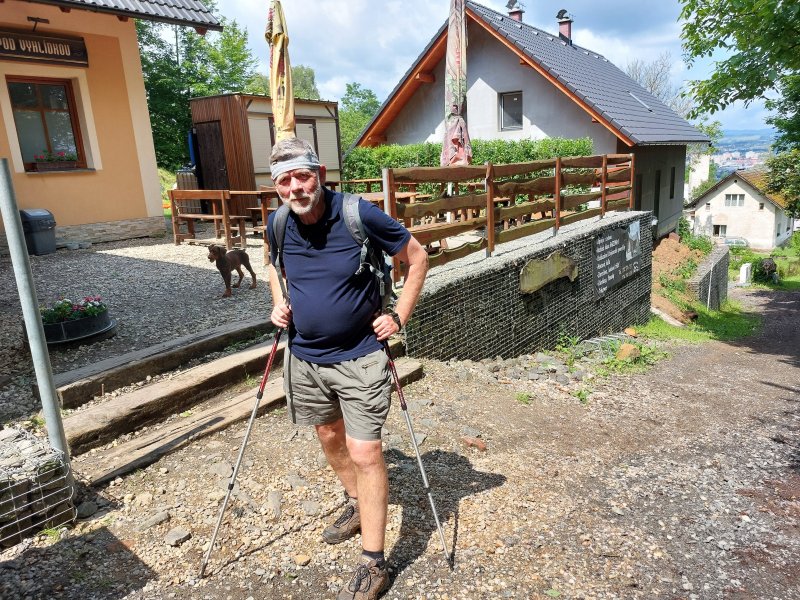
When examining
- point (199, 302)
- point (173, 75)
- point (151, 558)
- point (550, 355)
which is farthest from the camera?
point (173, 75)

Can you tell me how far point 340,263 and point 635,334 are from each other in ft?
28.9

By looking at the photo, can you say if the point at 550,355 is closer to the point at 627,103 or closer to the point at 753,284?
the point at 627,103

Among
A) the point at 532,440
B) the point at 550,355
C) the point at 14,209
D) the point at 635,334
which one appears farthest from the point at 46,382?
the point at 635,334

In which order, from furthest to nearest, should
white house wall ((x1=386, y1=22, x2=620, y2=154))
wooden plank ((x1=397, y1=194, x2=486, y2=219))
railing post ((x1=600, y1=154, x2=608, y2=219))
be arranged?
white house wall ((x1=386, y1=22, x2=620, y2=154)) < railing post ((x1=600, y1=154, x2=608, y2=219)) < wooden plank ((x1=397, y1=194, x2=486, y2=219))

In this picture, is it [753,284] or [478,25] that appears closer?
[478,25]

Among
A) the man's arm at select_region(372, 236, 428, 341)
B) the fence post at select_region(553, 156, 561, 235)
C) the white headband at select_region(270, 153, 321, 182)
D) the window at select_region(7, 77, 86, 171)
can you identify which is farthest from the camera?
the window at select_region(7, 77, 86, 171)

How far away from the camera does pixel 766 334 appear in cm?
1482

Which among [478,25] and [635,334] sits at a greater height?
[478,25]

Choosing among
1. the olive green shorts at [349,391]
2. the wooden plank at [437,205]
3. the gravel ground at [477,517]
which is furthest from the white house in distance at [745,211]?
the olive green shorts at [349,391]

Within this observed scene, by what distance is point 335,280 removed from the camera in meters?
2.65

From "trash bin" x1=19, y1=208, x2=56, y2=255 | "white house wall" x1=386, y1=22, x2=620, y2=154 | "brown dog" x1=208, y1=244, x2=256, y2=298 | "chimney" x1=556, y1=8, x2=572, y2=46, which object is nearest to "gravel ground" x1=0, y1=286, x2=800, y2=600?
"brown dog" x1=208, y1=244, x2=256, y2=298

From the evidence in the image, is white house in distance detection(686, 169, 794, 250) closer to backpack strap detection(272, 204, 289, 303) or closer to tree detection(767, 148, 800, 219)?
tree detection(767, 148, 800, 219)

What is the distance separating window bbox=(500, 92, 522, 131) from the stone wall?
6708 millimetres

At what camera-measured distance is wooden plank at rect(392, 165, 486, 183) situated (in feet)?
17.7
